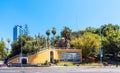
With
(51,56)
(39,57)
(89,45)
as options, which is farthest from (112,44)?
(39,57)

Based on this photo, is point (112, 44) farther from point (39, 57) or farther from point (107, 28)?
point (107, 28)

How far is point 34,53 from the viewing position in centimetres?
7338

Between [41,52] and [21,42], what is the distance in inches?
295

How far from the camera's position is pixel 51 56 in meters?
75.6

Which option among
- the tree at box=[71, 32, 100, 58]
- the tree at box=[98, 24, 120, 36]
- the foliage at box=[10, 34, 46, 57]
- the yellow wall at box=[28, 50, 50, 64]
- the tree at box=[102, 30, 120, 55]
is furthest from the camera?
the tree at box=[98, 24, 120, 36]

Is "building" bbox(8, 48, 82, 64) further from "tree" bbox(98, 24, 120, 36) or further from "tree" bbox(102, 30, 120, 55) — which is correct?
"tree" bbox(98, 24, 120, 36)

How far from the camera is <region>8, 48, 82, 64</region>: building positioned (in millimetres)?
72625

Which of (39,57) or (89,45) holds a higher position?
(89,45)

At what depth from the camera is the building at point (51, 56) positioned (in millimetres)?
72625

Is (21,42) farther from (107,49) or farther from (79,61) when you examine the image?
(107,49)

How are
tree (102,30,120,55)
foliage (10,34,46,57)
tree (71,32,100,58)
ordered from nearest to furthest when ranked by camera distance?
foliage (10,34,46,57) → tree (102,30,120,55) → tree (71,32,100,58)

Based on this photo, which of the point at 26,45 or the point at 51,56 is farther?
the point at 26,45

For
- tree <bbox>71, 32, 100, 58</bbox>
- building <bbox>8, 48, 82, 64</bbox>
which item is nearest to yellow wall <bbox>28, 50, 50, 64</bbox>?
building <bbox>8, 48, 82, 64</bbox>

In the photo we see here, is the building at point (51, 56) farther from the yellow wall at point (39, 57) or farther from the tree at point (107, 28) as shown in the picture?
the tree at point (107, 28)
